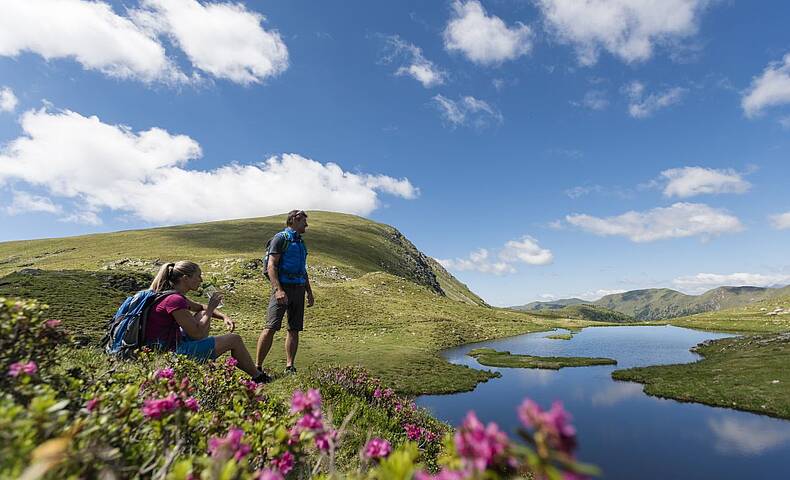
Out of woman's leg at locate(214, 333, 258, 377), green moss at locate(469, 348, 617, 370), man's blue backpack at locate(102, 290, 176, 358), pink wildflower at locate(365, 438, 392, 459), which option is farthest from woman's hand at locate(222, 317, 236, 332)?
green moss at locate(469, 348, 617, 370)

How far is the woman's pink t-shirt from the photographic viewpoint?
7109mm

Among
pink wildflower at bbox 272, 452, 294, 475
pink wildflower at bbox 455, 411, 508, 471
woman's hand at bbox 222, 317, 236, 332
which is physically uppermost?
pink wildflower at bbox 455, 411, 508, 471

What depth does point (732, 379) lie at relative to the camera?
26.4 meters

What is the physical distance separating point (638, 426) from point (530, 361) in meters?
17.7

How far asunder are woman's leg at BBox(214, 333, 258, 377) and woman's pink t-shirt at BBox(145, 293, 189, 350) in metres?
0.86

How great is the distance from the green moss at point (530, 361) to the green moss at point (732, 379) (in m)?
4.46

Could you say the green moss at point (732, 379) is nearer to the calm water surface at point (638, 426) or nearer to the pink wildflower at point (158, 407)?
the calm water surface at point (638, 426)

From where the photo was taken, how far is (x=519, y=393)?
2328 centimetres

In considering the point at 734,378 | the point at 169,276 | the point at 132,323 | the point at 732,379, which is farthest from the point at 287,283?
the point at 734,378

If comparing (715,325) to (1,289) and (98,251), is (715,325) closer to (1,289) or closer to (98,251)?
(1,289)

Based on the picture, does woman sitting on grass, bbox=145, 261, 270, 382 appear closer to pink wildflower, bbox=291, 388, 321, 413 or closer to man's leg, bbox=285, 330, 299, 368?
man's leg, bbox=285, 330, 299, 368

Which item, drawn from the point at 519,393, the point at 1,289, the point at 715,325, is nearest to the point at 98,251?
the point at 1,289

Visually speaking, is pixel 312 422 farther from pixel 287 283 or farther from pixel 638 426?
pixel 638 426

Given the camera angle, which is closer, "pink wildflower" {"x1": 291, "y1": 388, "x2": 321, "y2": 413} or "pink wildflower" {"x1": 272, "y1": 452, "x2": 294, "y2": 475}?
"pink wildflower" {"x1": 291, "y1": 388, "x2": 321, "y2": 413}
